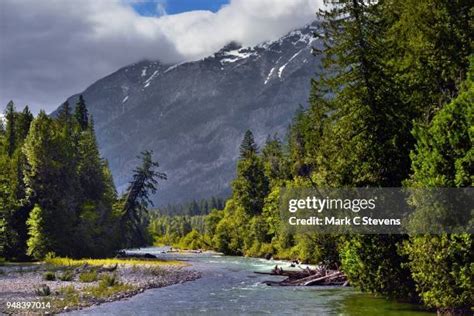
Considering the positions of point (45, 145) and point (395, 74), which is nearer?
point (395, 74)

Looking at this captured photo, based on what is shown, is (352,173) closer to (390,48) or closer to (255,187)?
(390,48)

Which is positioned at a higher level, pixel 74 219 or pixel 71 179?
pixel 71 179

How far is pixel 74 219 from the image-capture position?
Result: 82.7 metres

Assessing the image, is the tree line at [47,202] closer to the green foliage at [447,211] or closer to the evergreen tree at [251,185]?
the evergreen tree at [251,185]

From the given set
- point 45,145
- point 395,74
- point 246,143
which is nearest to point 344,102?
point 395,74

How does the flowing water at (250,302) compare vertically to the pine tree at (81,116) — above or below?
below

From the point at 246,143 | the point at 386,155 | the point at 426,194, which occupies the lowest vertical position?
the point at 426,194

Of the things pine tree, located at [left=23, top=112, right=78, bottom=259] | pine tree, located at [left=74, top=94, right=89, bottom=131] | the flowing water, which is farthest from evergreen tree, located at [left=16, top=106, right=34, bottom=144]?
the flowing water

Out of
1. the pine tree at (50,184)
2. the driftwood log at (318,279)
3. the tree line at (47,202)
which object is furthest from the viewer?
the pine tree at (50,184)

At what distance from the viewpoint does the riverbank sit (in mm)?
33562

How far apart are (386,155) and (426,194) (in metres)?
6.40

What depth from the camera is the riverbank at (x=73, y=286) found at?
1321 inches

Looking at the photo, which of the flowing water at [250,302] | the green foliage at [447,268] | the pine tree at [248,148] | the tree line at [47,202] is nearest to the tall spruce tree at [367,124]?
the flowing water at [250,302]

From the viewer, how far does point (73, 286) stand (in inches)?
1661
